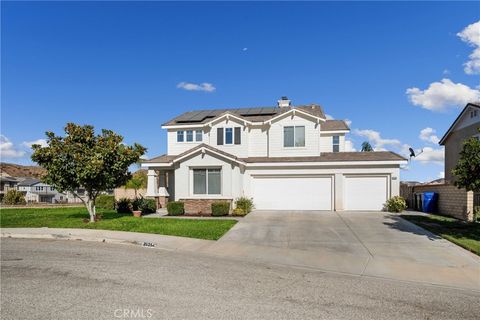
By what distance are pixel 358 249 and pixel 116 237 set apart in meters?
8.38

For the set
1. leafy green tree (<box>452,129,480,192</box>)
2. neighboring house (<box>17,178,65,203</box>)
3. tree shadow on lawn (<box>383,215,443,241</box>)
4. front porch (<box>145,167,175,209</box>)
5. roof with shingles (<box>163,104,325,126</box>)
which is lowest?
neighboring house (<box>17,178,65,203</box>)

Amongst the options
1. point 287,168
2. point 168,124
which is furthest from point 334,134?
point 168,124

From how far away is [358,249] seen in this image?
11180 millimetres

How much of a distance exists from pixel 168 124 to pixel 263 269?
18.9 m

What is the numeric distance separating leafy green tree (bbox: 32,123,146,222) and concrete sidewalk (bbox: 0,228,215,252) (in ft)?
8.11

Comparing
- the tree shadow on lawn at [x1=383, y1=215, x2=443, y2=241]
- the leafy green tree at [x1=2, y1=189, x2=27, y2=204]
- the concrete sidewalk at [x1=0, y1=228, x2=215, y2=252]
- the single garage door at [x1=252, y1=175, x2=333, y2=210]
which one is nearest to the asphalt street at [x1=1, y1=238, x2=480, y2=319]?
the concrete sidewalk at [x1=0, y1=228, x2=215, y2=252]

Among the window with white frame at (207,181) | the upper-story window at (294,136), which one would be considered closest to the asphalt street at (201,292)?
the window with white frame at (207,181)

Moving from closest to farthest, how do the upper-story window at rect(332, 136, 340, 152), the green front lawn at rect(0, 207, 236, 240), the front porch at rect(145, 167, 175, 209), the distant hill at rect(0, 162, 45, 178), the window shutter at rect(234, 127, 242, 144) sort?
the green front lawn at rect(0, 207, 236, 240) → the window shutter at rect(234, 127, 242, 144) → the front porch at rect(145, 167, 175, 209) → the upper-story window at rect(332, 136, 340, 152) → the distant hill at rect(0, 162, 45, 178)

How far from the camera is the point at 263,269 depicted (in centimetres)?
873

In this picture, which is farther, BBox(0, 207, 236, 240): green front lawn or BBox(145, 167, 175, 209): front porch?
BBox(145, 167, 175, 209): front porch

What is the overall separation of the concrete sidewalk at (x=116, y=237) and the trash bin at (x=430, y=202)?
15.0m

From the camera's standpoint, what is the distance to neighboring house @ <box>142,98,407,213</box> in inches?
823

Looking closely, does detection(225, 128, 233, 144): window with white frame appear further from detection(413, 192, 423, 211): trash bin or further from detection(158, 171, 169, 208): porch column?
detection(413, 192, 423, 211): trash bin

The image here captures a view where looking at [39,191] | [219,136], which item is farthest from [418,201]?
[39,191]
